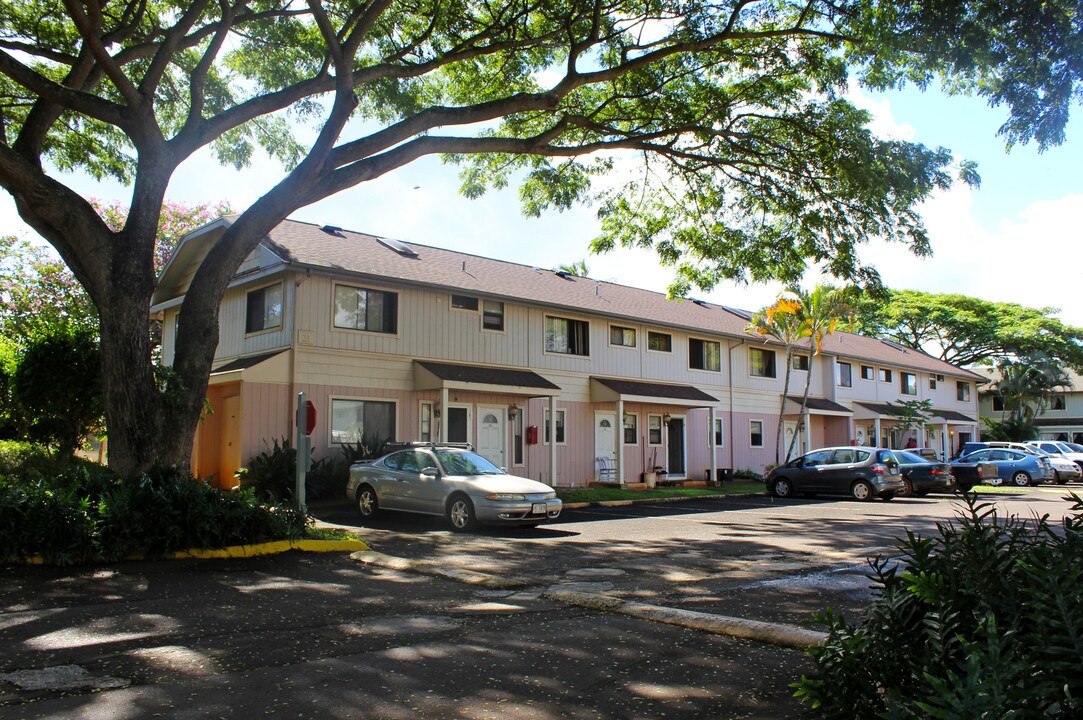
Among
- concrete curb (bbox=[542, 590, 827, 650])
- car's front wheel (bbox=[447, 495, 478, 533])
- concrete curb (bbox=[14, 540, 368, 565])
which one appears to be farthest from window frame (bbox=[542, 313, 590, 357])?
concrete curb (bbox=[542, 590, 827, 650])

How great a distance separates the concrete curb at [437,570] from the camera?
8.90m

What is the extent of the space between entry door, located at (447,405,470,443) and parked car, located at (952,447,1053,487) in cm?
2094

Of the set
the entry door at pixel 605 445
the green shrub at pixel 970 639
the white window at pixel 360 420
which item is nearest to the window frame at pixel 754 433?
the entry door at pixel 605 445

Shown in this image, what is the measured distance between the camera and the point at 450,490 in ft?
47.1

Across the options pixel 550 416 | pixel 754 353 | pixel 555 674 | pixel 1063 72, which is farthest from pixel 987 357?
pixel 555 674

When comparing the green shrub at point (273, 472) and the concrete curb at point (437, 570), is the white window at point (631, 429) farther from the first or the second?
the concrete curb at point (437, 570)

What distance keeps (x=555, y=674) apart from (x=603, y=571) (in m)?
4.61

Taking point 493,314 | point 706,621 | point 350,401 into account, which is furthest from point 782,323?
point 706,621

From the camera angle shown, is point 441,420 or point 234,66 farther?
point 441,420

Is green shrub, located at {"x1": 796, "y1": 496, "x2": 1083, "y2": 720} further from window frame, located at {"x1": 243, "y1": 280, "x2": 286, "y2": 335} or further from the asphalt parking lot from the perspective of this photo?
window frame, located at {"x1": 243, "y1": 280, "x2": 286, "y2": 335}

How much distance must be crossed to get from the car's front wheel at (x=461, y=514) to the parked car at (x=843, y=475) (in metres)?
13.3

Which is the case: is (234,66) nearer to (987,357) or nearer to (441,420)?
(441,420)

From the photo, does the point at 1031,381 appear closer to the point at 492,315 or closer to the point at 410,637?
the point at 492,315

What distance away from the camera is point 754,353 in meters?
32.6
